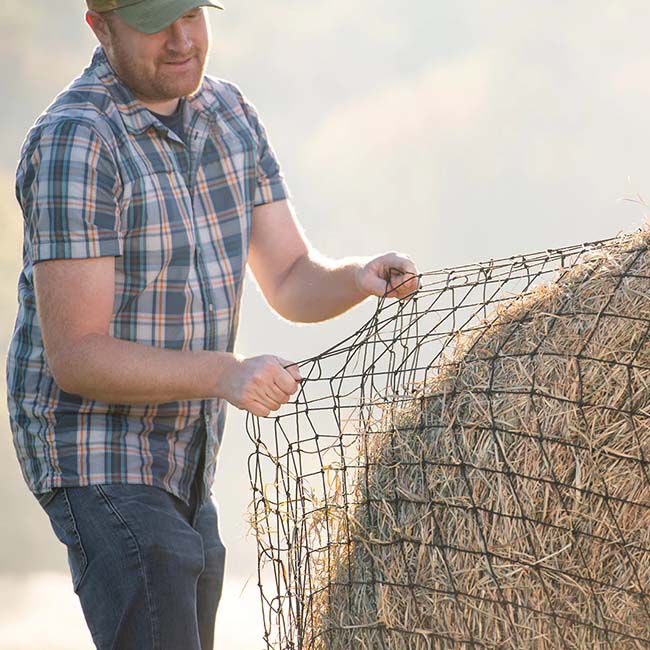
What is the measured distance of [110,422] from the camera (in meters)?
3.05

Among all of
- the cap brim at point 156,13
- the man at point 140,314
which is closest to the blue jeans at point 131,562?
the man at point 140,314

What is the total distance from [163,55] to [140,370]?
0.78 m

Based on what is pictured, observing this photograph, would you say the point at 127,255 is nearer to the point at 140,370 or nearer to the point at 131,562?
the point at 140,370

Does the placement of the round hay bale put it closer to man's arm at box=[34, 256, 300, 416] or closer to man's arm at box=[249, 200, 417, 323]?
man's arm at box=[34, 256, 300, 416]

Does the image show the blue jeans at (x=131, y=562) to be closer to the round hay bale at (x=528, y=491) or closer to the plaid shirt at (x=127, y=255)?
the plaid shirt at (x=127, y=255)

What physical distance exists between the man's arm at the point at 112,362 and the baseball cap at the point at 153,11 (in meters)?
0.57

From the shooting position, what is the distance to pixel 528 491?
103 inches

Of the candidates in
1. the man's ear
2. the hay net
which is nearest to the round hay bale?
the hay net

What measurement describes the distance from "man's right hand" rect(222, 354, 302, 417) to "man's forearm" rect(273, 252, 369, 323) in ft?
1.63

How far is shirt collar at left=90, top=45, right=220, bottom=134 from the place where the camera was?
10.2 feet

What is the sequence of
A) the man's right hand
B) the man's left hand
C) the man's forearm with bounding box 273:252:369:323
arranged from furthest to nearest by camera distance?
the man's forearm with bounding box 273:252:369:323 → the man's left hand → the man's right hand

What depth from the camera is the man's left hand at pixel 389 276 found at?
3.01 m

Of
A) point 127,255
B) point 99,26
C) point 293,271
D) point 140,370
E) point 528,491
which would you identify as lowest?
point 528,491

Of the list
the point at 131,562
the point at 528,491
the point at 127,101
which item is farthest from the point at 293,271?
the point at 528,491
